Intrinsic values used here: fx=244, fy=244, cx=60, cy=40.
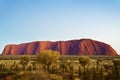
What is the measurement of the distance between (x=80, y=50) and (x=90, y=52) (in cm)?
833

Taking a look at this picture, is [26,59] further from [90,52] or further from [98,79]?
[90,52]

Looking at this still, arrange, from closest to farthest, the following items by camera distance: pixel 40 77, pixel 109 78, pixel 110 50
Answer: pixel 40 77 < pixel 109 78 < pixel 110 50

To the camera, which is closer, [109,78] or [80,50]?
[109,78]

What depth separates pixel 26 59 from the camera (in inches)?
2458

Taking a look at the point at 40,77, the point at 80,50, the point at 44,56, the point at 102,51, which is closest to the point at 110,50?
the point at 102,51

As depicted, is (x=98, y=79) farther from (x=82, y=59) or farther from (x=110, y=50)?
(x=110, y=50)

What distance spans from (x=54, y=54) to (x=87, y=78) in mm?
13820

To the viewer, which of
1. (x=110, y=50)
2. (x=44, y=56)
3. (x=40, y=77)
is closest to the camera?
(x=40, y=77)

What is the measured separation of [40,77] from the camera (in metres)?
16.5

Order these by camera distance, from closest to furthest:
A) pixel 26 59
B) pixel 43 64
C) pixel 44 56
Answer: pixel 44 56 < pixel 43 64 < pixel 26 59

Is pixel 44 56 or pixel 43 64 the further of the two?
pixel 43 64

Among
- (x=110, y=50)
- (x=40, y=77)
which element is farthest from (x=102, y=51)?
(x=40, y=77)

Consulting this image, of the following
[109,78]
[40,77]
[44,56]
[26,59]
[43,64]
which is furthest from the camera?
[26,59]

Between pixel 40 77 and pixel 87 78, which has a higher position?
pixel 40 77
